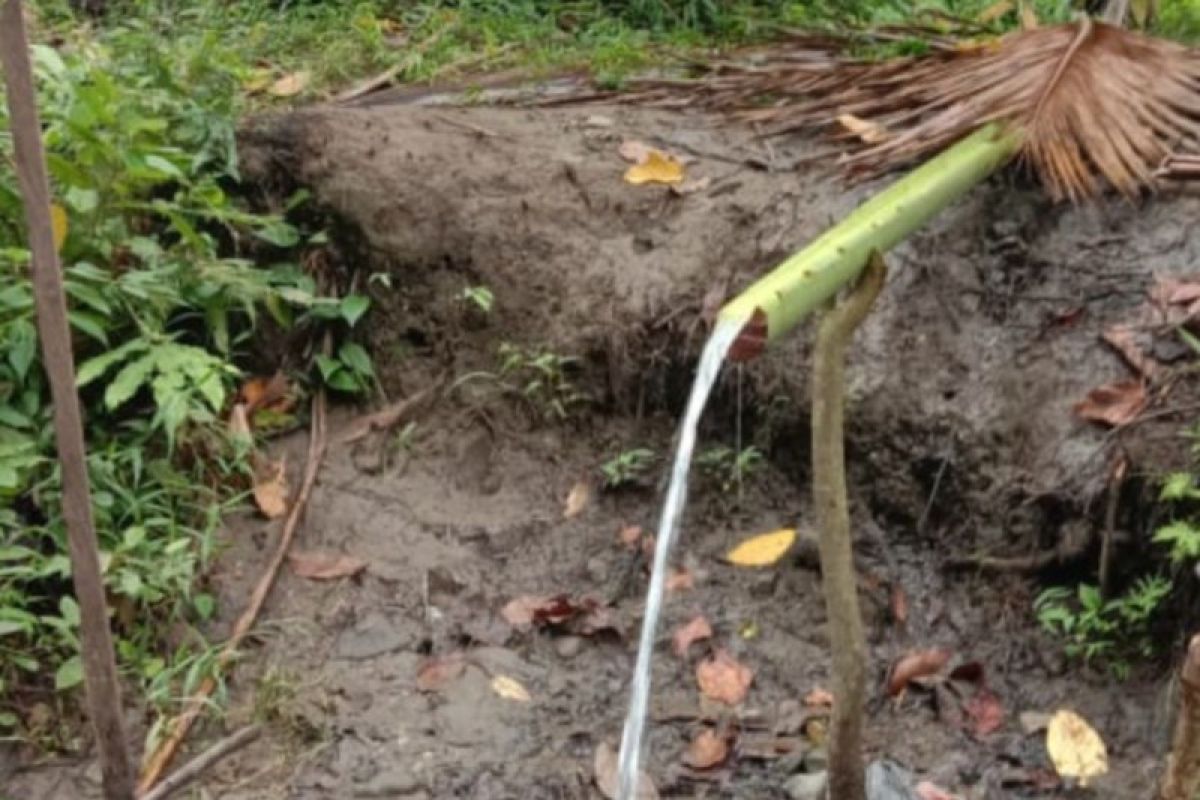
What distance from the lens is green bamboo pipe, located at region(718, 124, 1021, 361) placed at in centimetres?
272

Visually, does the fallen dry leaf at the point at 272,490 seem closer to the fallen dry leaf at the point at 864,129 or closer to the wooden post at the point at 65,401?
the wooden post at the point at 65,401

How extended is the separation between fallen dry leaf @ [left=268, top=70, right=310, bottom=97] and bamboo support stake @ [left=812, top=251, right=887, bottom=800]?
8.18 feet

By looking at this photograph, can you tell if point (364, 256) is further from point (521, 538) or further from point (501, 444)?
point (521, 538)

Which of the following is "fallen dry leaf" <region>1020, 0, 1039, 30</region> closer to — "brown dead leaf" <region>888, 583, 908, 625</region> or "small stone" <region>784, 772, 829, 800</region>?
"brown dead leaf" <region>888, 583, 908, 625</region>

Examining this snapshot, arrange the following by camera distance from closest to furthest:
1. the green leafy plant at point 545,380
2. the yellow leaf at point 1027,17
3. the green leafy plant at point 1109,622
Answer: the green leafy plant at point 1109,622, the green leafy plant at point 545,380, the yellow leaf at point 1027,17

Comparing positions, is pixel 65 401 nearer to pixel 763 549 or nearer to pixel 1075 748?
pixel 763 549

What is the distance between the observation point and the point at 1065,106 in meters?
A: 3.84

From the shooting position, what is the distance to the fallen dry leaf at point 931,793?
3.18m

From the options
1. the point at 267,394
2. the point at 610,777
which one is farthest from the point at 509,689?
the point at 267,394

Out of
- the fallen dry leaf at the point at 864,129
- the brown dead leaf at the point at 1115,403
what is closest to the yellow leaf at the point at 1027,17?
the fallen dry leaf at the point at 864,129

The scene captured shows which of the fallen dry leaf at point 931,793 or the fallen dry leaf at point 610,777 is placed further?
the fallen dry leaf at point 610,777

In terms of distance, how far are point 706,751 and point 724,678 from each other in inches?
9.4

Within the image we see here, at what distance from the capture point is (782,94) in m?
4.58

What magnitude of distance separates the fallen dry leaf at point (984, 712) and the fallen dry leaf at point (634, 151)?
5.79 ft
